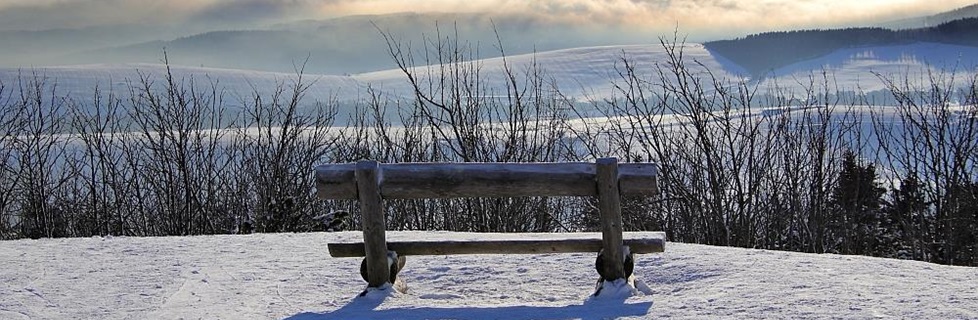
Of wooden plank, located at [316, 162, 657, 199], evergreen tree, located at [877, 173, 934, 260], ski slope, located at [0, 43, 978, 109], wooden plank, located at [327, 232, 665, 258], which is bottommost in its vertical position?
evergreen tree, located at [877, 173, 934, 260]

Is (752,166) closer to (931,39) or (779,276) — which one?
(779,276)

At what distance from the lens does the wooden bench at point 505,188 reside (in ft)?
22.5

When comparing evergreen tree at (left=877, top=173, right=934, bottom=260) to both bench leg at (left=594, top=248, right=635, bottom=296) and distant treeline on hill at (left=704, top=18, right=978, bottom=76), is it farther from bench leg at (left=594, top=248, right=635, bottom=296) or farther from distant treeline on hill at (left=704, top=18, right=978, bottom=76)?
distant treeline on hill at (left=704, top=18, right=978, bottom=76)

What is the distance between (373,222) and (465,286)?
110cm

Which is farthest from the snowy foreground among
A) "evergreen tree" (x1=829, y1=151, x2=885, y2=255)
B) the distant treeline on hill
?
the distant treeline on hill

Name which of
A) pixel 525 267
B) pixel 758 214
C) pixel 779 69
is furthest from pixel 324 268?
pixel 779 69

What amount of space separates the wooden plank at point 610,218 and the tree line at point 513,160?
8.49 m

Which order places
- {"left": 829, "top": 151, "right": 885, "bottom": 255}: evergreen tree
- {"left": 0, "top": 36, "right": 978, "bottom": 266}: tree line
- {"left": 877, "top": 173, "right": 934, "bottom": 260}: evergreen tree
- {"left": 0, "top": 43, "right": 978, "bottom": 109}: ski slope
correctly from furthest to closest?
{"left": 0, "top": 43, "right": 978, "bottom": 109}: ski slope < {"left": 877, "top": 173, "right": 934, "bottom": 260}: evergreen tree < {"left": 829, "top": 151, "right": 885, "bottom": 255}: evergreen tree < {"left": 0, "top": 36, "right": 978, "bottom": 266}: tree line

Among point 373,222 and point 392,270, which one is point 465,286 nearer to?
point 392,270

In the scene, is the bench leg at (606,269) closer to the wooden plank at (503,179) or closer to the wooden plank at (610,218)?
the wooden plank at (610,218)

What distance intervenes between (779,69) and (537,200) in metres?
34.8

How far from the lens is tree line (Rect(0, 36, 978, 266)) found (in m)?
15.9

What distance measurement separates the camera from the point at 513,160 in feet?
54.4

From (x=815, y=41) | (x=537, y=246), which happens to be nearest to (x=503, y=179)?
(x=537, y=246)
